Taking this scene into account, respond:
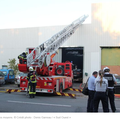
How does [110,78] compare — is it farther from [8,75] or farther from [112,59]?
[112,59]

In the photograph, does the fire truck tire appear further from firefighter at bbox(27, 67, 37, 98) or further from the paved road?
firefighter at bbox(27, 67, 37, 98)

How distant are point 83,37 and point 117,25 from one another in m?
4.13

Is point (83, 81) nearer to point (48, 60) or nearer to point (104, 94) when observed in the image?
point (48, 60)

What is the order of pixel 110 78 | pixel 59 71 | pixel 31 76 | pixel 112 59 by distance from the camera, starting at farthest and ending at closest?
pixel 112 59 < pixel 59 71 < pixel 31 76 < pixel 110 78

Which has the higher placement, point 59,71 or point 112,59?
point 112,59

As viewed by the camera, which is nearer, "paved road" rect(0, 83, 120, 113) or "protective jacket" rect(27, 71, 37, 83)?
"paved road" rect(0, 83, 120, 113)

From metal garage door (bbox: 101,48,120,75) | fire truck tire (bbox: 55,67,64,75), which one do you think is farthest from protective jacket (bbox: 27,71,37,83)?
metal garage door (bbox: 101,48,120,75)

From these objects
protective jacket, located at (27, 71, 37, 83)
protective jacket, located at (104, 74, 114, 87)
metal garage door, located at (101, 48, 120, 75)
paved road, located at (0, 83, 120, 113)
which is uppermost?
metal garage door, located at (101, 48, 120, 75)

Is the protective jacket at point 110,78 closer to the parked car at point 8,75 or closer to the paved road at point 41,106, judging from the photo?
the paved road at point 41,106

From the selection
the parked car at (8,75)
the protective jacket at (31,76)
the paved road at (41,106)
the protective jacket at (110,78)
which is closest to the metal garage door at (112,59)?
the parked car at (8,75)

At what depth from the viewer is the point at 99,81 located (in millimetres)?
6555

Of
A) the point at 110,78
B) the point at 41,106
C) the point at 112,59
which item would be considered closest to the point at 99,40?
the point at 112,59

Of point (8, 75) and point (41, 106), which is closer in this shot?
point (41, 106)

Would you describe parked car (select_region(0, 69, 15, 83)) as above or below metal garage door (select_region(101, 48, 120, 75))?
below
